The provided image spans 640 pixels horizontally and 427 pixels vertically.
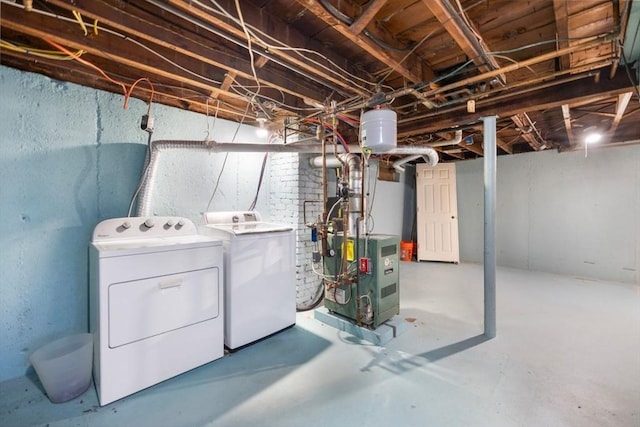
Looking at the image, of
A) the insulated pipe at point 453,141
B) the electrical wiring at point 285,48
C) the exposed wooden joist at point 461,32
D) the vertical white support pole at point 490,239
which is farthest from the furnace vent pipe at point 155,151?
the insulated pipe at point 453,141

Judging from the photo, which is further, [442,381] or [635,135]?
[635,135]

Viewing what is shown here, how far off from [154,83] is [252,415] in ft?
8.78

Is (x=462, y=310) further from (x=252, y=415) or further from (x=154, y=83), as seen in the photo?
(x=154, y=83)

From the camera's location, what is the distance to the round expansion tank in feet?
7.41

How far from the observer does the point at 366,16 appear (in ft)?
4.97

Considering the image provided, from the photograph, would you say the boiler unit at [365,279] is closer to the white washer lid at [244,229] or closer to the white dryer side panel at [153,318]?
the white washer lid at [244,229]

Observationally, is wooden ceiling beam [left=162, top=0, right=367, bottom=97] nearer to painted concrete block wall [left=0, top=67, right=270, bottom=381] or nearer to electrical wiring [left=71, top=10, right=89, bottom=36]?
electrical wiring [left=71, top=10, right=89, bottom=36]

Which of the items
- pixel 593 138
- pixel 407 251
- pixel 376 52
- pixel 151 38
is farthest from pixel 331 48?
pixel 407 251

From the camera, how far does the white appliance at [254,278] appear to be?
2371mm

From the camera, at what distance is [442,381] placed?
1980mm

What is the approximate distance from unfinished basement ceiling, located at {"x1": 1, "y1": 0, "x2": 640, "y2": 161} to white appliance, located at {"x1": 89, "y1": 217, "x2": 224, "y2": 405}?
1.24 meters

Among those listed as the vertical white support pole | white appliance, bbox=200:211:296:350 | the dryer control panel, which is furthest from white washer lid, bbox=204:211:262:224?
the vertical white support pole

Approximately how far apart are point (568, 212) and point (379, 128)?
15.5ft

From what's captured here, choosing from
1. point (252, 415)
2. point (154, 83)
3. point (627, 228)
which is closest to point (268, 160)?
point (154, 83)
